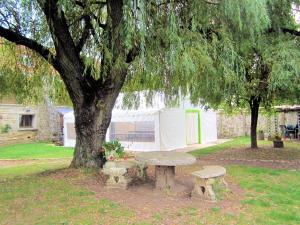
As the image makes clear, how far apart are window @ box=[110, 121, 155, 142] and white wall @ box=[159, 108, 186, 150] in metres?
0.55

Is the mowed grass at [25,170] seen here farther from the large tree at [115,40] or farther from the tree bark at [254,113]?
the tree bark at [254,113]

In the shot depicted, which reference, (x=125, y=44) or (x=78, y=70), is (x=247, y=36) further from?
(x=78, y=70)

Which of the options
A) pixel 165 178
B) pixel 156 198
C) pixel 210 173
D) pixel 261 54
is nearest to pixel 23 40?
pixel 165 178

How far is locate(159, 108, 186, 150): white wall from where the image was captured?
16.0m

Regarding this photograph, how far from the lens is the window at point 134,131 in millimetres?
16328

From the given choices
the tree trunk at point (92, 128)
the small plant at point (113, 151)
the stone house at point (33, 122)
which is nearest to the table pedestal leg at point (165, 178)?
the small plant at point (113, 151)

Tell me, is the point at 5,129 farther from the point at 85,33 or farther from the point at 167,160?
the point at 167,160

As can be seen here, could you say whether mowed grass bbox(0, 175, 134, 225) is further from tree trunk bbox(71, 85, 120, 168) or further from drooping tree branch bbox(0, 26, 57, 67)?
drooping tree branch bbox(0, 26, 57, 67)

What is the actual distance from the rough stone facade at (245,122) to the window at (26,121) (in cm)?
1428

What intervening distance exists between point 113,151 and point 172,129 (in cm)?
951

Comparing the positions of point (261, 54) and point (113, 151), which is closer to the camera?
point (113, 151)

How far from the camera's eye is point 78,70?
798cm

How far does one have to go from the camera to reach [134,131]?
56.1ft

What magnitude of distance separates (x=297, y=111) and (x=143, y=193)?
1819cm
